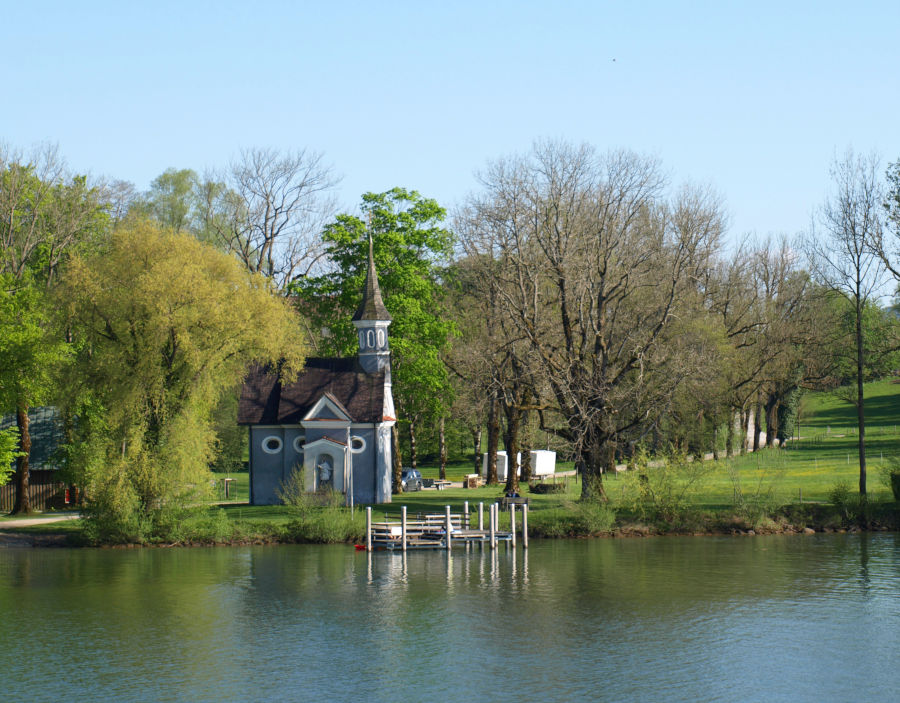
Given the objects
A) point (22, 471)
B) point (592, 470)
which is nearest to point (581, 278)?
point (592, 470)

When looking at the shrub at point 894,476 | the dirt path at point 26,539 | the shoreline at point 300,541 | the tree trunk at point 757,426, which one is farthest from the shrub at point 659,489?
the tree trunk at point 757,426

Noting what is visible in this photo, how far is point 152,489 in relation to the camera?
1863 inches

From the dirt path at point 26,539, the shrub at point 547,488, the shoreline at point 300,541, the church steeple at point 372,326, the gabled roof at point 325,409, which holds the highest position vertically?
the church steeple at point 372,326

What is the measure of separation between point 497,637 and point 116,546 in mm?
24656

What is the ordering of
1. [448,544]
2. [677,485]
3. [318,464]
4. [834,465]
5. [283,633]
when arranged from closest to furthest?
[283,633] < [448,544] < [677,485] < [318,464] < [834,465]

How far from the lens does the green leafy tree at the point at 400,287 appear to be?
64.4 meters

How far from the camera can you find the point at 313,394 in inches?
2383

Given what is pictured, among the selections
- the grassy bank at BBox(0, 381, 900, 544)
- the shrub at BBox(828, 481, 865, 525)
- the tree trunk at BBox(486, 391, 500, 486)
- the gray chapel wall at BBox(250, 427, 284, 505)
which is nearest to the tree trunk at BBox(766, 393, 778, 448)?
the tree trunk at BBox(486, 391, 500, 486)

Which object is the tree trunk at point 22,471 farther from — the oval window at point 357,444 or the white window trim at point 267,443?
the oval window at point 357,444

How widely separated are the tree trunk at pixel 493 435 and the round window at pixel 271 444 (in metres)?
12.2

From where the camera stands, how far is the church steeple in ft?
200

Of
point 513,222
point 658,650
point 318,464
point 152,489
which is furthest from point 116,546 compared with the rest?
point 658,650

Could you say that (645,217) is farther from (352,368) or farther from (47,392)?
(47,392)

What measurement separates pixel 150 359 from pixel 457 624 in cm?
2305
